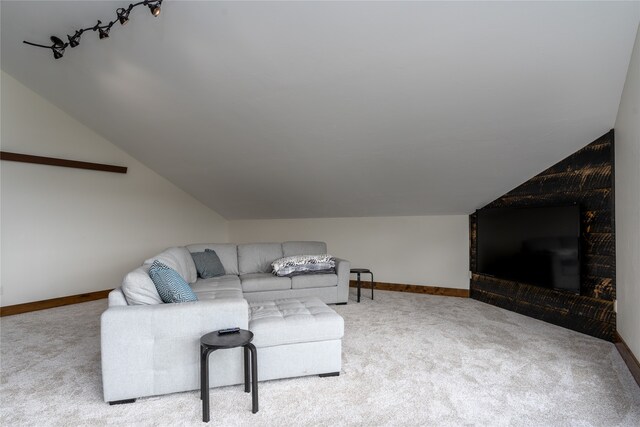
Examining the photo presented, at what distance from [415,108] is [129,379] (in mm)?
3102

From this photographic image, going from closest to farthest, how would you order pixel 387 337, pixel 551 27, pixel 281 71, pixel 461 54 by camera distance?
pixel 551 27 < pixel 461 54 < pixel 281 71 < pixel 387 337

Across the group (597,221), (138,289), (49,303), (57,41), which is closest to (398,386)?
(138,289)

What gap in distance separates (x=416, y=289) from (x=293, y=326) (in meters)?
3.55

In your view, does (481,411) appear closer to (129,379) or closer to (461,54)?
(129,379)

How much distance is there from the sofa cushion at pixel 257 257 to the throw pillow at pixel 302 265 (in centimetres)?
18

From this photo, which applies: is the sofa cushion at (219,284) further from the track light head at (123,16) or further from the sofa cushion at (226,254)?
the track light head at (123,16)

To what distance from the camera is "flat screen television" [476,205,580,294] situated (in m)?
3.81

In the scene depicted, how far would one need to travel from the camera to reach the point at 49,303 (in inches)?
201

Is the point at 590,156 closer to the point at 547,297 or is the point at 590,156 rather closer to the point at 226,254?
the point at 547,297

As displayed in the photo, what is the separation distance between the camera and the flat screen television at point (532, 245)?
381cm

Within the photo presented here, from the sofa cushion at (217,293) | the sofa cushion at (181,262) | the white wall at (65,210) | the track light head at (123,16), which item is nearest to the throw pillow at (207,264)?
the sofa cushion at (181,262)

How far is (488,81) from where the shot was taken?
3.09 m

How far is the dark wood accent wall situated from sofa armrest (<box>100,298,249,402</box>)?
330cm

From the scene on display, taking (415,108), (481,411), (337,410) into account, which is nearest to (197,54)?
(415,108)
